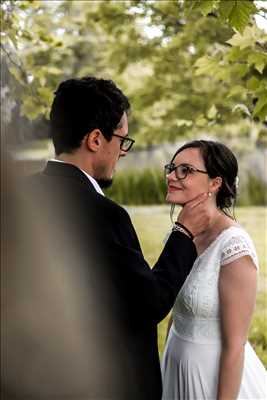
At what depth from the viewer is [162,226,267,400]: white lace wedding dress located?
2.38m

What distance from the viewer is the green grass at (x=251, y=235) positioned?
617 cm

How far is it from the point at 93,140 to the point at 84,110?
0.10 meters

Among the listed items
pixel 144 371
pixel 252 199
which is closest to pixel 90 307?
pixel 144 371

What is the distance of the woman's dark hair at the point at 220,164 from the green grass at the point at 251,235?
3.13 m

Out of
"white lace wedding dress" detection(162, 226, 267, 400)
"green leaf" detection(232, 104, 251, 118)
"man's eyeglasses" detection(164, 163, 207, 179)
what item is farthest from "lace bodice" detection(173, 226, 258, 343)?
"green leaf" detection(232, 104, 251, 118)

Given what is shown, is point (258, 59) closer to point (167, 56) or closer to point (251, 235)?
point (167, 56)

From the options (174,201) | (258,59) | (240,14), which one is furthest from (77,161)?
(258,59)

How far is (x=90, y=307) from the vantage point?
0.76 metres

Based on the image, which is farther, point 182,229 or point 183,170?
point 183,170

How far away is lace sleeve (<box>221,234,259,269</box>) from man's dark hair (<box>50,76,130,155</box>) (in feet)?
2.64

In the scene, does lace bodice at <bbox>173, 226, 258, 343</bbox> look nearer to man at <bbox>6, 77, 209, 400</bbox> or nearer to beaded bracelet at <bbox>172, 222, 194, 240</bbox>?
man at <bbox>6, 77, 209, 400</bbox>

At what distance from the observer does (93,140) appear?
1.83 m

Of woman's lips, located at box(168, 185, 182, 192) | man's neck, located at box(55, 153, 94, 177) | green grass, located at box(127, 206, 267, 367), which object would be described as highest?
man's neck, located at box(55, 153, 94, 177)

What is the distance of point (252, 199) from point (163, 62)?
30.0ft
